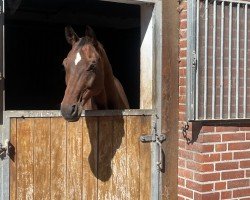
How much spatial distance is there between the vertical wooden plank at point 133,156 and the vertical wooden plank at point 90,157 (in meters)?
0.32

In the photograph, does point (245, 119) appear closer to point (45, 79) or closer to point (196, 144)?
point (196, 144)

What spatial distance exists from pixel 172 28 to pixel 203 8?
0.32 m

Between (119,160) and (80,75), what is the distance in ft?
2.98

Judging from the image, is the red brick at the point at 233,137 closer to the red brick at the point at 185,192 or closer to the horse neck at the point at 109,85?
the red brick at the point at 185,192

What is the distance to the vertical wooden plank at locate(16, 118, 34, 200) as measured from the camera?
3.50 m

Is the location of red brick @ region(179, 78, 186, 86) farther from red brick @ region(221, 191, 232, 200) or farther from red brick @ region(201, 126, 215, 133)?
red brick @ region(221, 191, 232, 200)

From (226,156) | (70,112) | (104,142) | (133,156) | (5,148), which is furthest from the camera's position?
(226,156)

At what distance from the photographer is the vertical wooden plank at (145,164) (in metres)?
4.05

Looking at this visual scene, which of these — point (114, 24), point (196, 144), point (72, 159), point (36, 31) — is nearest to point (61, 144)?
point (72, 159)

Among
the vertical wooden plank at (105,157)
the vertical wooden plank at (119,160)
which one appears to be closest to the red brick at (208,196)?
the vertical wooden plank at (119,160)

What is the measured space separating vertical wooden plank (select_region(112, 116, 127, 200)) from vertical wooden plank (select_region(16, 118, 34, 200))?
734 mm

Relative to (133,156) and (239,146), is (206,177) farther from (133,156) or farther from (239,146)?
(133,156)

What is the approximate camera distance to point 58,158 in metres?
3.66

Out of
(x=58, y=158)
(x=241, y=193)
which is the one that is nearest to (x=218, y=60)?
(x=241, y=193)
